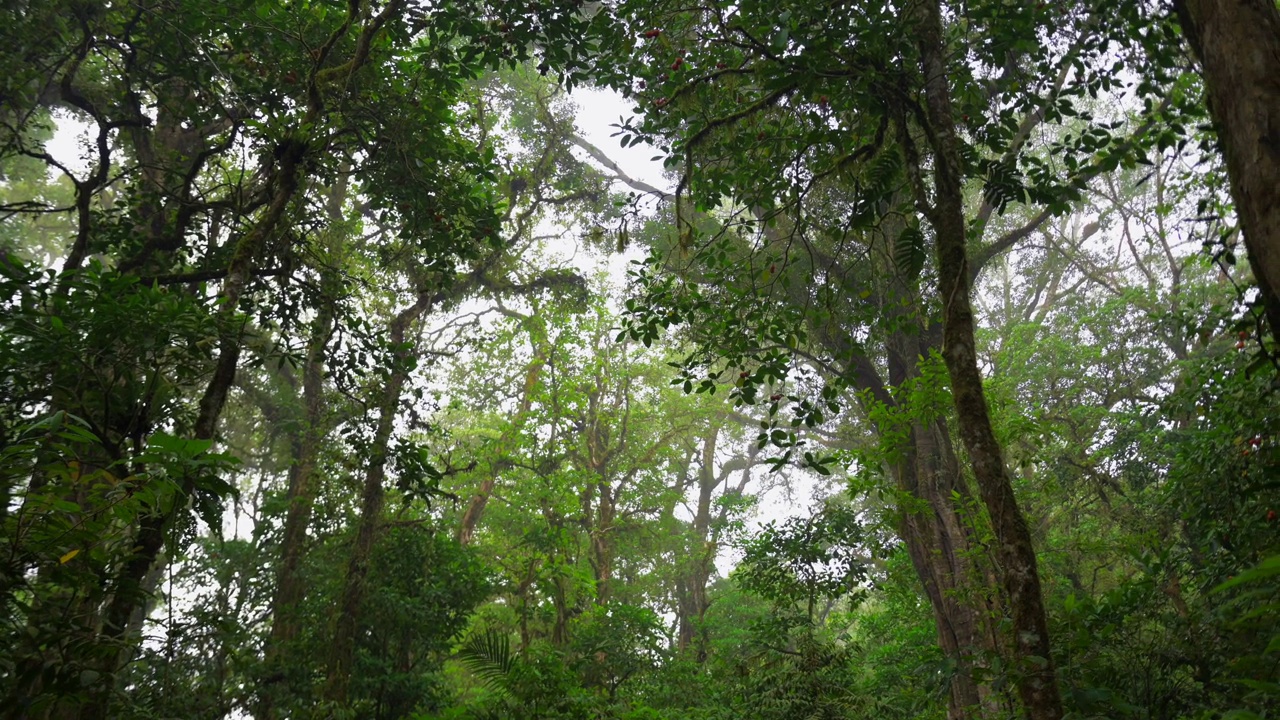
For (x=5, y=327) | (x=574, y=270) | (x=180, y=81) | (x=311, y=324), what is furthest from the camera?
(x=574, y=270)

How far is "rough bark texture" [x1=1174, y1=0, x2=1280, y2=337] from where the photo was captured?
7.05 ft

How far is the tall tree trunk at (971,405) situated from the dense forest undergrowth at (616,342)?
0.6 inches

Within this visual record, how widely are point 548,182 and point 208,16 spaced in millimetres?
7967

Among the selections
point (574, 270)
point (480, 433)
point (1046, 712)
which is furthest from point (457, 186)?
point (480, 433)

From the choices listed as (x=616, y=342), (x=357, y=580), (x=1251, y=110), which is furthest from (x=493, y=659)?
(x=1251, y=110)

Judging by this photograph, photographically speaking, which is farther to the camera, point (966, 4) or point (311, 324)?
point (311, 324)

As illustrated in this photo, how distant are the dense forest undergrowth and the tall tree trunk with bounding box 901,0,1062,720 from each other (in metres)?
0.02

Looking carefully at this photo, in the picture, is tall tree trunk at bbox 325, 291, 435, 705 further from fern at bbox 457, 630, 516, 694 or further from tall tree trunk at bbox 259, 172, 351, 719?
fern at bbox 457, 630, 516, 694

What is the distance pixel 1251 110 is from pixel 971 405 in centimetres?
131

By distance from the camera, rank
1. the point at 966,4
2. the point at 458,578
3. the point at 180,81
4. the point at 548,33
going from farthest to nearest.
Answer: the point at 458,578
the point at 180,81
the point at 548,33
the point at 966,4

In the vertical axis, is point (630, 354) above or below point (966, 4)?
above

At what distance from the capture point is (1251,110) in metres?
2.23

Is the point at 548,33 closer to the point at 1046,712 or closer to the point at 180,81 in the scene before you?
the point at 180,81

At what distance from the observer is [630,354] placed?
52.5 ft
